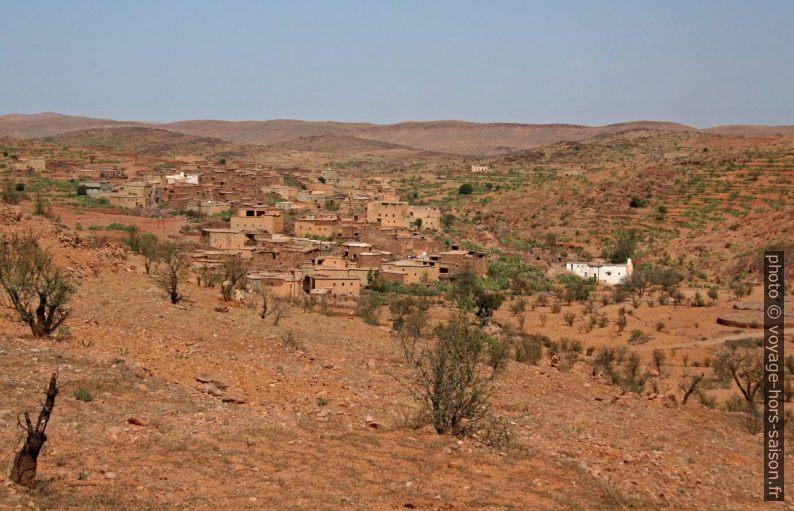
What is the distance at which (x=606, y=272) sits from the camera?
35.4 m

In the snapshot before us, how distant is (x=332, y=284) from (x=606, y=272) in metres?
13.8

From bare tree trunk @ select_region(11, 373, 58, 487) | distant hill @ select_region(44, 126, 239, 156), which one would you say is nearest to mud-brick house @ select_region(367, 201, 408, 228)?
bare tree trunk @ select_region(11, 373, 58, 487)

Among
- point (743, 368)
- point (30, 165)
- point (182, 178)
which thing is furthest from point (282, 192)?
point (743, 368)

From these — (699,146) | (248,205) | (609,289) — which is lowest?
(609,289)

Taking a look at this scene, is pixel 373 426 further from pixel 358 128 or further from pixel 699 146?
pixel 358 128

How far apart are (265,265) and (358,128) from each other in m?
167

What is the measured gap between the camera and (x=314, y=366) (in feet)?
40.7

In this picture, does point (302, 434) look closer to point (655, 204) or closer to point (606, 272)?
point (606, 272)

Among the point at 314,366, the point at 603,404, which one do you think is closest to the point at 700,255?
the point at 603,404

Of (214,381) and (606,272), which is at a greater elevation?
(214,381)

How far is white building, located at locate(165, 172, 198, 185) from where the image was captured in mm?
→ 46688

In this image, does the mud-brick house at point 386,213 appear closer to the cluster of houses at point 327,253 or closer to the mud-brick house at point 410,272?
the cluster of houses at point 327,253

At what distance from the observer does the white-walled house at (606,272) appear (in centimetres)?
3519

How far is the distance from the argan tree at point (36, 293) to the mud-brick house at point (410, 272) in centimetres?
1582
